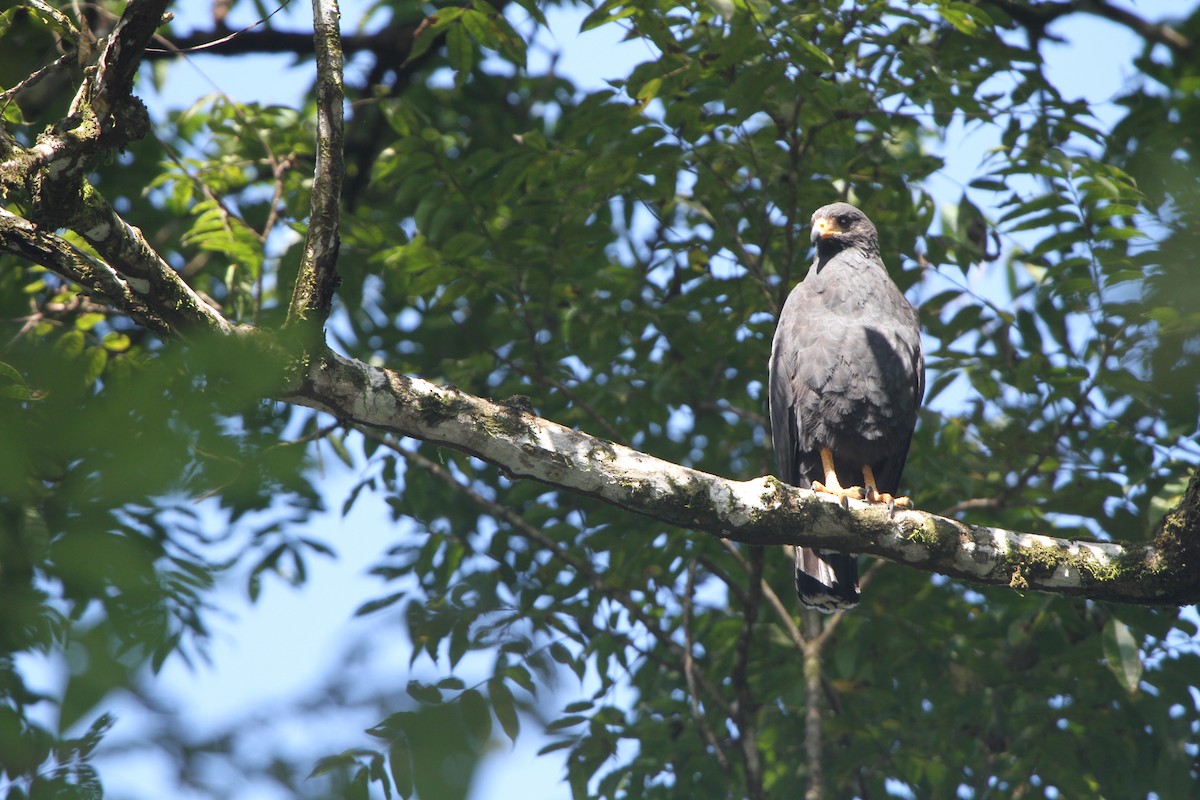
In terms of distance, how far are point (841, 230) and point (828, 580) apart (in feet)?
6.06

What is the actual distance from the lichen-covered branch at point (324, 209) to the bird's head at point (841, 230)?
9.25 ft

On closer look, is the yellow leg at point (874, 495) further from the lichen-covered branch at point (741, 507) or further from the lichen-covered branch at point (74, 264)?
the lichen-covered branch at point (74, 264)

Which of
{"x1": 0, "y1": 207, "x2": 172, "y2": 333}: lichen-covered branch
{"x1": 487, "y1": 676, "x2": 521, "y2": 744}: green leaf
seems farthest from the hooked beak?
{"x1": 487, "y1": 676, "x2": 521, "y2": 744}: green leaf

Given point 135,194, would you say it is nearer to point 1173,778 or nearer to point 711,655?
point 711,655

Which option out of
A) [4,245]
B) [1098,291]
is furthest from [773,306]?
[4,245]

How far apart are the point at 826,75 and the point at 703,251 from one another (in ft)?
3.51

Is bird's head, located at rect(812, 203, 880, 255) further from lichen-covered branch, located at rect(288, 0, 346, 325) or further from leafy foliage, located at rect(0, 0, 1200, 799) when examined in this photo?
lichen-covered branch, located at rect(288, 0, 346, 325)

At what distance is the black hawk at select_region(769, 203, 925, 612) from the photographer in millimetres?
4797

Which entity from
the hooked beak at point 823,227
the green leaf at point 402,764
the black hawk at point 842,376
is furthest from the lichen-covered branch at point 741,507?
the green leaf at point 402,764

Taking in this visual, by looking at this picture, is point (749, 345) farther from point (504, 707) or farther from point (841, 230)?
point (504, 707)

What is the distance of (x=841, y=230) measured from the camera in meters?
5.18

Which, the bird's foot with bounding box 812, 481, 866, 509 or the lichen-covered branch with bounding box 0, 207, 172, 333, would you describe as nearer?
the lichen-covered branch with bounding box 0, 207, 172, 333

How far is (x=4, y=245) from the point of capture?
2.62 meters

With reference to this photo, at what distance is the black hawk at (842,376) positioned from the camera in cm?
480
